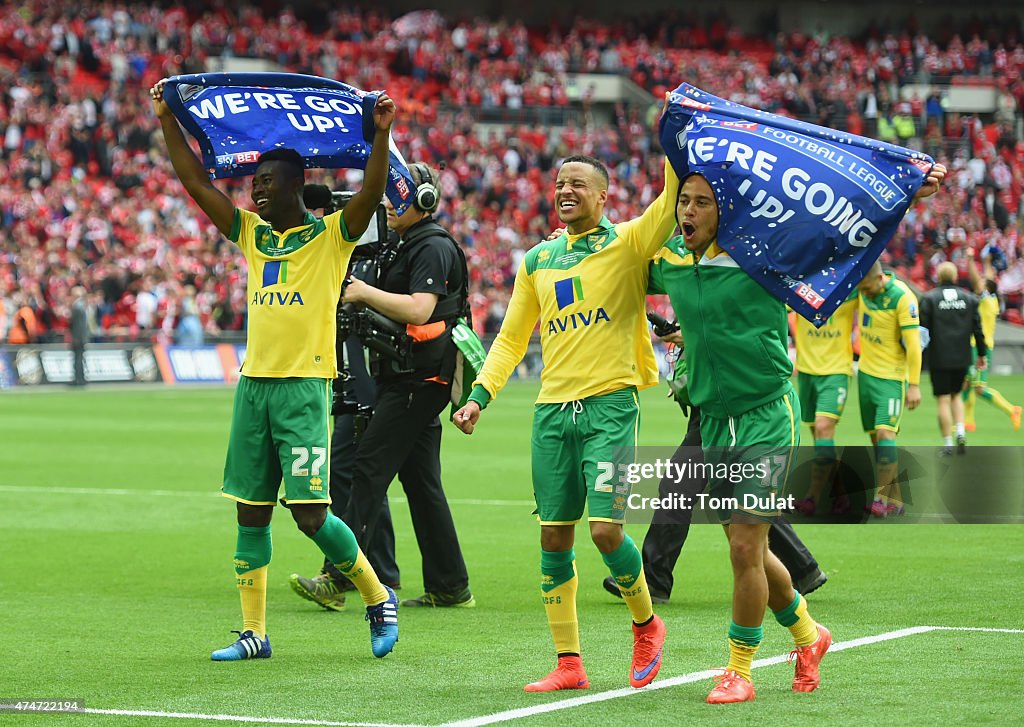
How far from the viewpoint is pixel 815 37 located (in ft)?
180

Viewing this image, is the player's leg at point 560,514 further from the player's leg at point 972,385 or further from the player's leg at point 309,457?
the player's leg at point 972,385

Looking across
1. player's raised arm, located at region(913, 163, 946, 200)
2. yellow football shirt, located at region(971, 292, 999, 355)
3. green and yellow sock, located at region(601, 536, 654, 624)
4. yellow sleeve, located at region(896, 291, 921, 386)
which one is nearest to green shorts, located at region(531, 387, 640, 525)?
green and yellow sock, located at region(601, 536, 654, 624)

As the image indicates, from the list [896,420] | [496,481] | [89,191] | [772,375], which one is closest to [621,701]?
[772,375]

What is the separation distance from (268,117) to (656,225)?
209 cm

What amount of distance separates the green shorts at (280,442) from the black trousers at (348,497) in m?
2.03

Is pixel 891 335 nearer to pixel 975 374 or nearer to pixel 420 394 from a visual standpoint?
pixel 420 394

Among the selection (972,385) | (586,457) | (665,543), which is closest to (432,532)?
(665,543)

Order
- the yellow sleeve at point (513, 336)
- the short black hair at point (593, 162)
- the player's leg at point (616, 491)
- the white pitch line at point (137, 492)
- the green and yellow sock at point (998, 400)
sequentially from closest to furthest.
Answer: the player's leg at point (616, 491), the short black hair at point (593, 162), the yellow sleeve at point (513, 336), the white pitch line at point (137, 492), the green and yellow sock at point (998, 400)

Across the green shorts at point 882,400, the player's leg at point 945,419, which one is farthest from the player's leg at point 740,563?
the player's leg at point 945,419

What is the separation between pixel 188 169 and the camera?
7.79 metres

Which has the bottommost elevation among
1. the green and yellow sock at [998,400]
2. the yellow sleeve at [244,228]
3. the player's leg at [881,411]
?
the green and yellow sock at [998,400]

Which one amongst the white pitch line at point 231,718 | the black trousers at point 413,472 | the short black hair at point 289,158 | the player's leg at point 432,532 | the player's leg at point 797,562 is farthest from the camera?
the player's leg at point 432,532

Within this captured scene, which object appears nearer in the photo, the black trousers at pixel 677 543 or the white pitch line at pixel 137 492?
the black trousers at pixel 677 543

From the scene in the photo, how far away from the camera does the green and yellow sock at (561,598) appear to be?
22.7 feet
